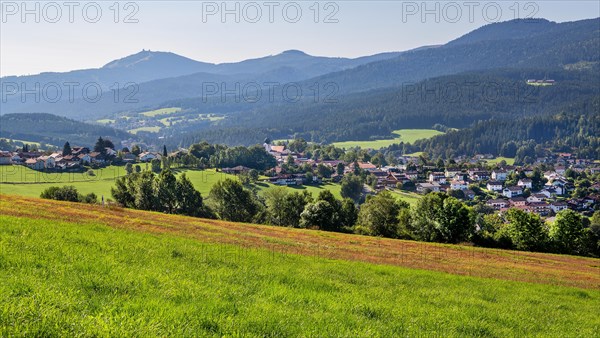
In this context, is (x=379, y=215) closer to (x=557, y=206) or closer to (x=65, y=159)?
(x=557, y=206)

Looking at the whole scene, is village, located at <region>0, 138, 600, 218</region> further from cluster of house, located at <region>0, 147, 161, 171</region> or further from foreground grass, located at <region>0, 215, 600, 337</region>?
foreground grass, located at <region>0, 215, 600, 337</region>

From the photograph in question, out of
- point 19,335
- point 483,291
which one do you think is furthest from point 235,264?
point 483,291

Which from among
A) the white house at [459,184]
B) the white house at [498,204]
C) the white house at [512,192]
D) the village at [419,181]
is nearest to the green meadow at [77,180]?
→ the village at [419,181]

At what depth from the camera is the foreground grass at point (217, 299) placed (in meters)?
8.37

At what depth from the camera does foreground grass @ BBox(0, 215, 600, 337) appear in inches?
329

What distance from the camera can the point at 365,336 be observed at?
31.6 ft

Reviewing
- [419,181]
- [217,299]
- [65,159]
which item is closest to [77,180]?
[65,159]

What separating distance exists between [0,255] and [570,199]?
184m

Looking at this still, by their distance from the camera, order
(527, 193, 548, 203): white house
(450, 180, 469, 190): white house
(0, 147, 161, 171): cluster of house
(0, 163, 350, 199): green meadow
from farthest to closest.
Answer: (450, 180, 469, 190): white house → (527, 193, 548, 203): white house → (0, 147, 161, 171): cluster of house → (0, 163, 350, 199): green meadow

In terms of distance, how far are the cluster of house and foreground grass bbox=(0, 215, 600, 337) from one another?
14094 centimetres

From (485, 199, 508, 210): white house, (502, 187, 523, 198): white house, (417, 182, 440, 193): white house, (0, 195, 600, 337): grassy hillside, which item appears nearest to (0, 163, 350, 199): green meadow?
(417, 182, 440, 193): white house

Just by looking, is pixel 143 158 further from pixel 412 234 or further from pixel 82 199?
pixel 412 234

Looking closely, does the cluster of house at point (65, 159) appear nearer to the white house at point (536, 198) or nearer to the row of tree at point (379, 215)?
the row of tree at point (379, 215)

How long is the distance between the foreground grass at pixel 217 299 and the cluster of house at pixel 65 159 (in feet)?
462
